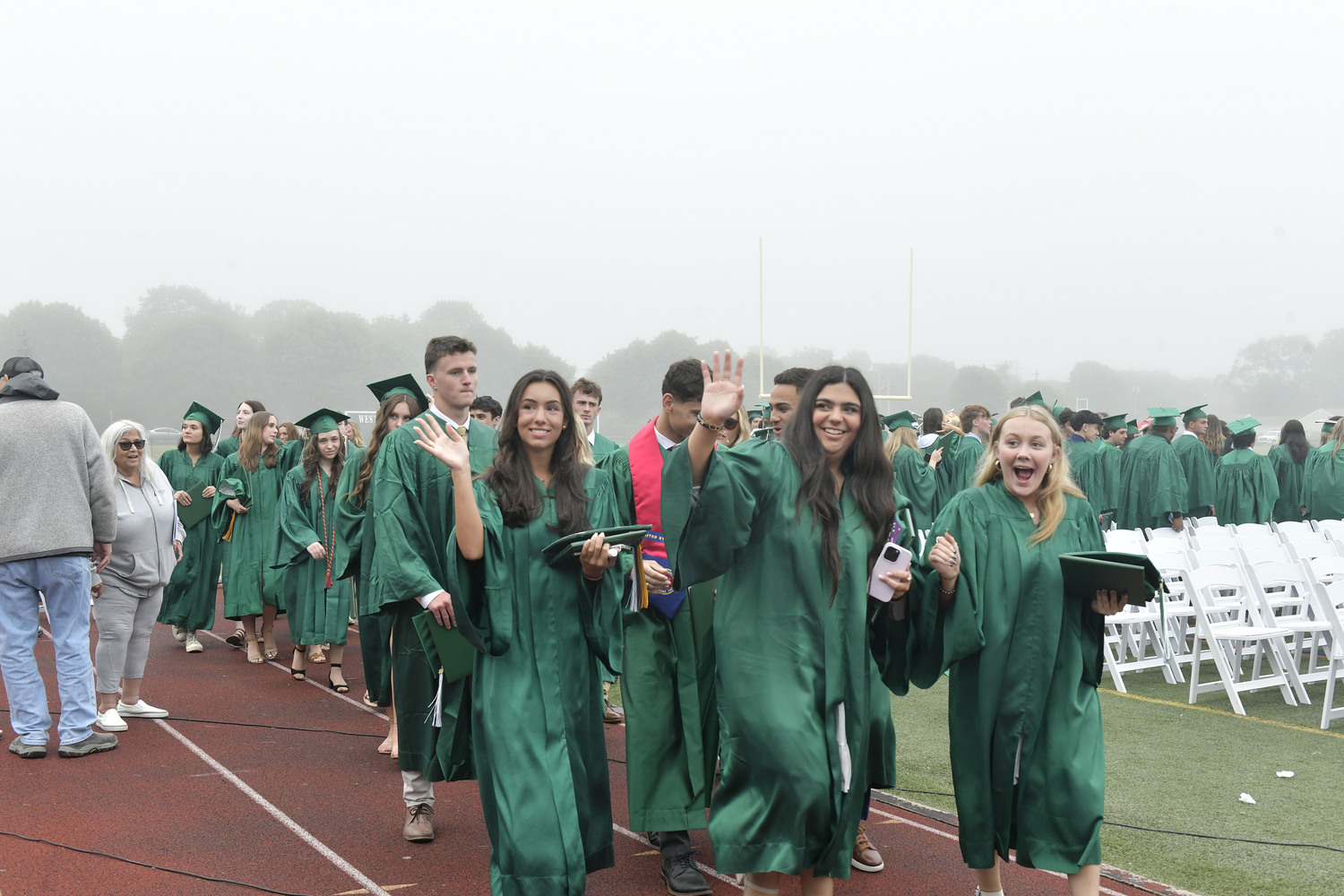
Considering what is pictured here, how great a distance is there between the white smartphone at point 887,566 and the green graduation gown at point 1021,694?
25 cm

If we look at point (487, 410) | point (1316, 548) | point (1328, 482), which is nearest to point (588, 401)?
point (487, 410)

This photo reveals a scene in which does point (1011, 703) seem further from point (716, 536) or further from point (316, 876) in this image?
point (316, 876)

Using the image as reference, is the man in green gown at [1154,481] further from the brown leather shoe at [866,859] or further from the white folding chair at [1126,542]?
the brown leather shoe at [866,859]

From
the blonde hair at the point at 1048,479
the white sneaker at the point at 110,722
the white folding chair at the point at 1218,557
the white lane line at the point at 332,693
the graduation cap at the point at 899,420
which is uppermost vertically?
the blonde hair at the point at 1048,479

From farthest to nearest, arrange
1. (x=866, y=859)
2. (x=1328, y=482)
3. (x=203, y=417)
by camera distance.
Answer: (x=1328, y=482) < (x=203, y=417) < (x=866, y=859)

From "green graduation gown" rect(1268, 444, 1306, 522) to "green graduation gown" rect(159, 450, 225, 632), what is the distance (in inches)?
451

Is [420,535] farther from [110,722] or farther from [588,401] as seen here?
[110,722]

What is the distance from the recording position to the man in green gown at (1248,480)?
1202 cm

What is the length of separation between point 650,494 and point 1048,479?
145cm

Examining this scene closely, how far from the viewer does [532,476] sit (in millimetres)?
3486

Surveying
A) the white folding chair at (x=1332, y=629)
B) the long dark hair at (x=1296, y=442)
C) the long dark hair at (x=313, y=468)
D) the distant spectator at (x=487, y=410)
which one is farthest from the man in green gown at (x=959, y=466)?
the long dark hair at (x=313, y=468)

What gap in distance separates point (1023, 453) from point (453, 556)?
181 cm

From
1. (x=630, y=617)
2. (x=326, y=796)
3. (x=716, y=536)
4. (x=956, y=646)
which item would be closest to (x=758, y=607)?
(x=716, y=536)

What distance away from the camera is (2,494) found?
5.64 m
